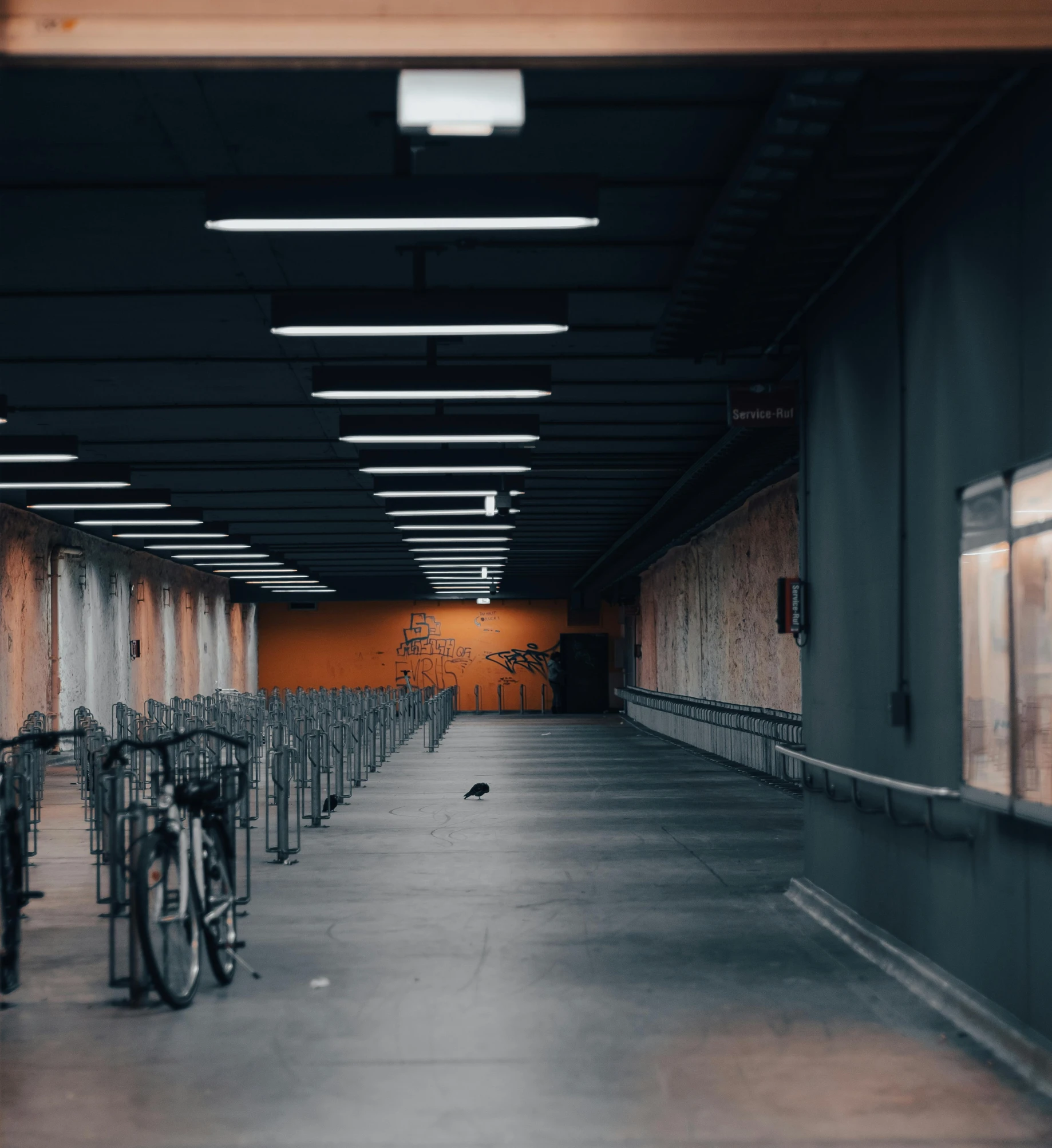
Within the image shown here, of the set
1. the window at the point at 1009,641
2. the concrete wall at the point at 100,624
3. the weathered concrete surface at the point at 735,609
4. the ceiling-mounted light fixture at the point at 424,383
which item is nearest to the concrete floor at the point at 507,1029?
the window at the point at 1009,641

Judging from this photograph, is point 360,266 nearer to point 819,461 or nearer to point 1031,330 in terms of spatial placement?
point 819,461

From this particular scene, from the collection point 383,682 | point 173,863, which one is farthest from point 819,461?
point 383,682

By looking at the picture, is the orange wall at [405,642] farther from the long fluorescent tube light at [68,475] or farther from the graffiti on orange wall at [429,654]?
the long fluorescent tube light at [68,475]

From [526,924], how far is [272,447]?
297 inches

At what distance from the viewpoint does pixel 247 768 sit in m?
6.52

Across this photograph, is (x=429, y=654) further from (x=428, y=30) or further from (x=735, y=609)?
(x=428, y=30)

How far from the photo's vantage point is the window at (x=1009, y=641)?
442 cm

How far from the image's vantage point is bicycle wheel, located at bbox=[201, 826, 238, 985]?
18.1ft

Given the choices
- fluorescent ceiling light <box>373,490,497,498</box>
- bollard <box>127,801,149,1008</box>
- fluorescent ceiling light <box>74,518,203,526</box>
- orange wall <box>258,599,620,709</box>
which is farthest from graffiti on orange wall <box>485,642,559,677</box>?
bollard <box>127,801,149,1008</box>

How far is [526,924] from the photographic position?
694 centimetres

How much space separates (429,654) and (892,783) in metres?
33.3

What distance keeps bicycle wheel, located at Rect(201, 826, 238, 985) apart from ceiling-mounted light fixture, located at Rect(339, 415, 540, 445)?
12.4ft

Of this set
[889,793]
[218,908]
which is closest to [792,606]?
[889,793]

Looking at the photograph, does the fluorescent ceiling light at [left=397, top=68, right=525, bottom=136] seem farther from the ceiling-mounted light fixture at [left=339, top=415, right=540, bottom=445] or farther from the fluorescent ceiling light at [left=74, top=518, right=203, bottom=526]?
the fluorescent ceiling light at [left=74, top=518, right=203, bottom=526]
